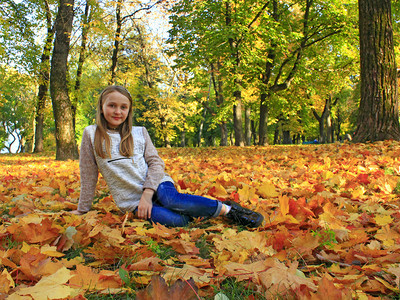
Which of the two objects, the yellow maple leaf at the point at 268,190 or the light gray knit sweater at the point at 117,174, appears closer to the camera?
the light gray knit sweater at the point at 117,174

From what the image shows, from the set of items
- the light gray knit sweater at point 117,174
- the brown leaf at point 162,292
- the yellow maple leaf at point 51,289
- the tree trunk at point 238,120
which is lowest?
the yellow maple leaf at point 51,289

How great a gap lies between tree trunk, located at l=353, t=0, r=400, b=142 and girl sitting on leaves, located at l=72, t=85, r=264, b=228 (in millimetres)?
5246

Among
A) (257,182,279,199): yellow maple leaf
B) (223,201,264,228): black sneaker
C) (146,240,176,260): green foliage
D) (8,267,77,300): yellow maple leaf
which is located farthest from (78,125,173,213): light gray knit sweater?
(8,267,77,300): yellow maple leaf

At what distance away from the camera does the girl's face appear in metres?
2.39

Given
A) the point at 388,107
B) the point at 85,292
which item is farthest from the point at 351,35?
the point at 85,292

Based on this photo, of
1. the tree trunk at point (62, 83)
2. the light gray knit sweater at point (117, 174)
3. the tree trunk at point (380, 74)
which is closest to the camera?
the light gray knit sweater at point (117, 174)

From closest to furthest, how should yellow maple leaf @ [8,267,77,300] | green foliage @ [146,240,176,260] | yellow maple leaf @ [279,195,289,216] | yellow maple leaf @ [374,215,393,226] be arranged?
yellow maple leaf @ [8,267,77,300] < green foliage @ [146,240,176,260] < yellow maple leaf @ [374,215,393,226] < yellow maple leaf @ [279,195,289,216]

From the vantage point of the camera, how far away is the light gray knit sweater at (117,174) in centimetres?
243

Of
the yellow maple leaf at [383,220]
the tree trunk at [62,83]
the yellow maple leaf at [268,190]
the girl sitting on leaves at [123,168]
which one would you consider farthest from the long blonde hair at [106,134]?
the tree trunk at [62,83]

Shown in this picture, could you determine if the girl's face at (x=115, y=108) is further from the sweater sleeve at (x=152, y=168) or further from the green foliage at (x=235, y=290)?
the green foliage at (x=235, y=290)

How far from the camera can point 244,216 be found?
6.80 feet

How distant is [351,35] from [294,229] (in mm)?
12045

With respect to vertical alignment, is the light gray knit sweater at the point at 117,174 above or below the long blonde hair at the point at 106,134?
below

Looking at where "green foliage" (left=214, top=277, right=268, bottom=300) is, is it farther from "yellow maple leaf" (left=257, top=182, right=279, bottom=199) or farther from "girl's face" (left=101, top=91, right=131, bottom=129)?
"girl's face" (left=101, top=91, right=131, bottom=129)
